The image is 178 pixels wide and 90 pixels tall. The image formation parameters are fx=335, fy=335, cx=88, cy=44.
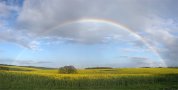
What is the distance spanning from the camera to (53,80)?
121ft

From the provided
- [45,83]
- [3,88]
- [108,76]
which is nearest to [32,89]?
[3,88]

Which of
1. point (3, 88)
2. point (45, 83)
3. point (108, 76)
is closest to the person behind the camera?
point (3, 88)

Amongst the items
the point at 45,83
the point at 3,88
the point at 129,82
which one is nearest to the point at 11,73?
the point at 45,83

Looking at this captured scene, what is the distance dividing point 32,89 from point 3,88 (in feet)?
8.73

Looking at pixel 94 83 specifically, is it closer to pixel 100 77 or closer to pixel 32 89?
pixel 100 77

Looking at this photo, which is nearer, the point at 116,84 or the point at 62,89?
the point at 62,89

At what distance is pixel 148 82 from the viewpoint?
1547 inches

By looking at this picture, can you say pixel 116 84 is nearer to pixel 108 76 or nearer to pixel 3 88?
pixel 108 76

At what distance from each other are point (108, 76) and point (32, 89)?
36.4 feet

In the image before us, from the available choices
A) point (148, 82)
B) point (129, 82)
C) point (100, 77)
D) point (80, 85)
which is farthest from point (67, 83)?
point (148, 82)

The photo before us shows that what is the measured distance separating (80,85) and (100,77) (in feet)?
10.5

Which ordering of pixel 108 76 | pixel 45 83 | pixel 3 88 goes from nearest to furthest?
pixel 3 88, pixel 45 83, pixel 108 76

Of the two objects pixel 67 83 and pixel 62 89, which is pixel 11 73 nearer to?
pixel 67 83

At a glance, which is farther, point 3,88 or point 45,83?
point 45,83
